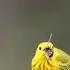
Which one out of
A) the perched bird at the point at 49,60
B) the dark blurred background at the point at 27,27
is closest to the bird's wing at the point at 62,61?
the perched bird at the point at 49,60

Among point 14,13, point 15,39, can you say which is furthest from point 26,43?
point 14,13

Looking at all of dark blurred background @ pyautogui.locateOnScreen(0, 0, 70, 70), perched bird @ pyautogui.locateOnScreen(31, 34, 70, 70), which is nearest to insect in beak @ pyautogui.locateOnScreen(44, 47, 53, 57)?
perched bird @ pyautogui.locateOnScreen(31, 34, 70, 70)

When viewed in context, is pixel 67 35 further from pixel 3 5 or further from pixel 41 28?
pixel 3 5

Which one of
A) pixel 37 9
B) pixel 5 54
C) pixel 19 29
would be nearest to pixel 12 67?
pixel 5 54

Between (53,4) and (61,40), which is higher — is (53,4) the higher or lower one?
the higher one

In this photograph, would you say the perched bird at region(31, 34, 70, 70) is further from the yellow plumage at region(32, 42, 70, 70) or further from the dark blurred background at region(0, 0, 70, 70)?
the dark blurred background at region(0, 0, 70, 70)

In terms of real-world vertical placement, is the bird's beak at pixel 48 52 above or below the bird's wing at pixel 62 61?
above

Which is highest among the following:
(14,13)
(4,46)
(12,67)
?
(14,13)

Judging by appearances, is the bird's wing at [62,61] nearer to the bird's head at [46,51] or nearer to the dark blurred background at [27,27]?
the bird's head at [46,51]
